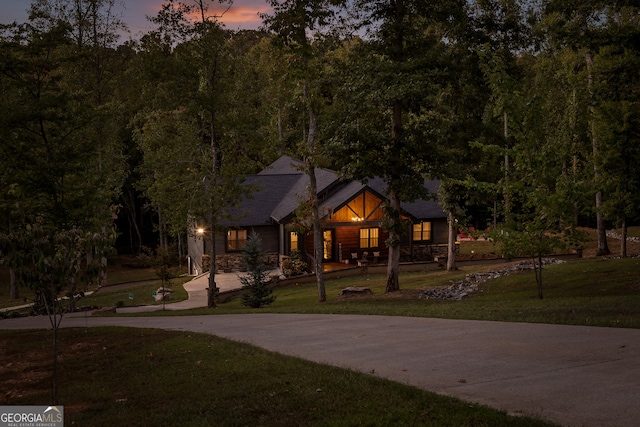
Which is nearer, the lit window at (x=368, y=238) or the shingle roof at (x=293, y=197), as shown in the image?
the shingle roof at (x=293, y=197)

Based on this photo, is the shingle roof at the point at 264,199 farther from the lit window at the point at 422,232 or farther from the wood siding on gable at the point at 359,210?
the lit window at the point at 422,232

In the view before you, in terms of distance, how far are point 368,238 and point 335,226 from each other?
3.96m

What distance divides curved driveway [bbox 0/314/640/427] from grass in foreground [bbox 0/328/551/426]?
687 mm

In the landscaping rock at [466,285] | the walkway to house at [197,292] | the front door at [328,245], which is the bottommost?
the walkway to house at [197,292]

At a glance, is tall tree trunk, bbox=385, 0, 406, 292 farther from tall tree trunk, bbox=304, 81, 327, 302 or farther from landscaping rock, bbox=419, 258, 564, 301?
tall tree trunk, bbox=304, 81, 327, 302

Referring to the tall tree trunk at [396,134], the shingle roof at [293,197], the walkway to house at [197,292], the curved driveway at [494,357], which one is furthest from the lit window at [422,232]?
the curved driveway at [494,357]

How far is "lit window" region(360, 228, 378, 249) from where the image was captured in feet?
133

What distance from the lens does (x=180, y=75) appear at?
2428cm

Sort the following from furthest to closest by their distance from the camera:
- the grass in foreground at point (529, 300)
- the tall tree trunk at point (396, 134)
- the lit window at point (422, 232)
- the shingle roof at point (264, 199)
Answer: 1. the lit window at point (422, 232)
2. the shingle roof at point (264, 199)
3. the tall tree trunk at point (396, 134)
4. the grass in foreground at point (529, 300)

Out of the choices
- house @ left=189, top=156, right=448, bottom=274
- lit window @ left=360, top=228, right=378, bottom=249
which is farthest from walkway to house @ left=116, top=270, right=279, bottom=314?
lit window @ left=360, top=228, right=378, bottom=249

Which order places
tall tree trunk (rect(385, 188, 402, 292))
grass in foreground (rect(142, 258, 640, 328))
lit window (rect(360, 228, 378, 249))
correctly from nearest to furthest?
grass in foreground (rect(142, 258, 640, 328)), tall tree trunk (rect(385, 188, 402, 292)), lit window (rect(360, 228, 378, 249))

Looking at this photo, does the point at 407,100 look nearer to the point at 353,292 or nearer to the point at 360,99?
the point at 360,99

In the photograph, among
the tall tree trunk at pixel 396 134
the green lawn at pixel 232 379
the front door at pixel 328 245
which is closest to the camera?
the green lawn at pixel 232 379

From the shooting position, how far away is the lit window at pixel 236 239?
38.6 meters
